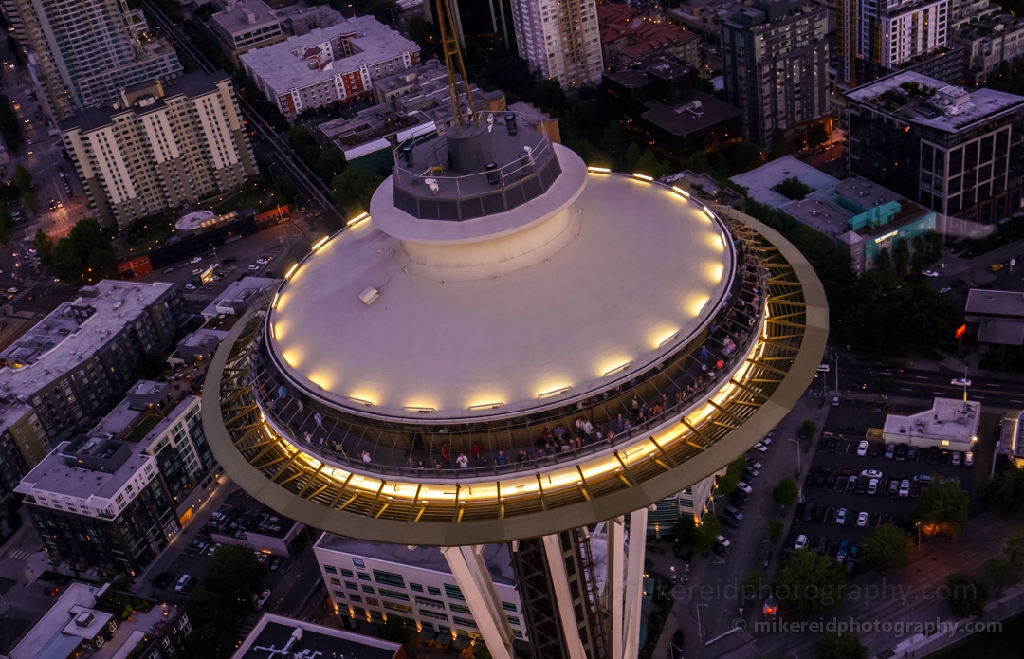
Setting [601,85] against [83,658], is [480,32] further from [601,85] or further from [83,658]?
[83,658]

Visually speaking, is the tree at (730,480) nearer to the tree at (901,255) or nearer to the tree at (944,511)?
the tree at (944,511)

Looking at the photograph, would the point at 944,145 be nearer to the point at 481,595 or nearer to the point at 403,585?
the point at 403,585

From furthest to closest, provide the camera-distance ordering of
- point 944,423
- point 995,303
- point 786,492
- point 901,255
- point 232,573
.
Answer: point 901,255
point 995,303
point 944,423
point 786,492
point 232,573

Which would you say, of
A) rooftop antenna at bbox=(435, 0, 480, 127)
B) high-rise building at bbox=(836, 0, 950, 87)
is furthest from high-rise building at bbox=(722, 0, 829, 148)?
rooftop antenna at bbox=(435, 0, 480, 127)

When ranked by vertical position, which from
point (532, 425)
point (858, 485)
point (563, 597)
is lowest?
point (858, 485)

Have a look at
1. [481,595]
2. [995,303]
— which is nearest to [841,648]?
[481,595]

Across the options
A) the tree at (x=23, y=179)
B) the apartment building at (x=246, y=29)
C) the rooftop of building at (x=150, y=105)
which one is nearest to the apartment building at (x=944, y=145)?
the rooftop of building at (x=150, y=105)
